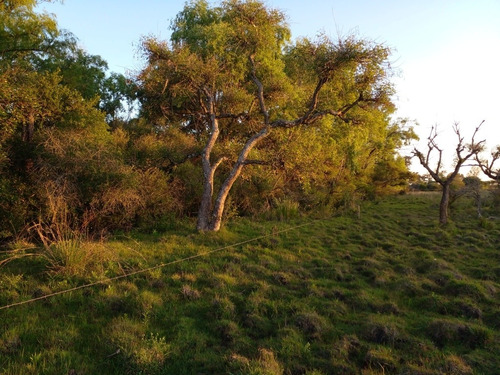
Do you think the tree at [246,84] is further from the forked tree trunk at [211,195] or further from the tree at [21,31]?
the tree at [21,31]

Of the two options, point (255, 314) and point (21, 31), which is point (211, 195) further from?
point (21, 31)

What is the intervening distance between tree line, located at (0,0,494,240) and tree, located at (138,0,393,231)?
0.16 ft

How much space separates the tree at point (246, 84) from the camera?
1148cm

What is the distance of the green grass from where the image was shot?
4.11m

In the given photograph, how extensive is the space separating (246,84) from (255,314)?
12840 mm

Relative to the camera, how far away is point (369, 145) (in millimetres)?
26047

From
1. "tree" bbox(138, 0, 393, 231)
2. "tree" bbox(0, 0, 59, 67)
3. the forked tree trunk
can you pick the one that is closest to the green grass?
the forked tree trunk

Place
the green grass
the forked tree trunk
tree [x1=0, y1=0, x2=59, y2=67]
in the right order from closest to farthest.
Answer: the green grass → the forked tree trunk → tree [x1=0, y1=0, x2=59, y2=67]

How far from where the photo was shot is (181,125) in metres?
17.8

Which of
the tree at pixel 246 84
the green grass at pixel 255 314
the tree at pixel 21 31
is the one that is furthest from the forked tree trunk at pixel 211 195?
the tree at pixel 21 31

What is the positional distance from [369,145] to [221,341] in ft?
79.0

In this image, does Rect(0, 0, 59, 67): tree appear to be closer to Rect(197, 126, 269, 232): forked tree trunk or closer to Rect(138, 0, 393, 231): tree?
Rect(138, 0, 393, 231): tree

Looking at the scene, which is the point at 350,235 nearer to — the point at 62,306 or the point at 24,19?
the point at 62,306

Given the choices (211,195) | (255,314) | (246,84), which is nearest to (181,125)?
(246,84)
